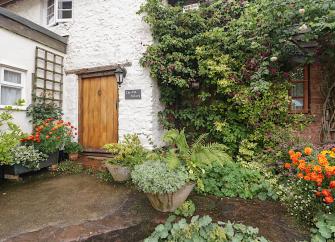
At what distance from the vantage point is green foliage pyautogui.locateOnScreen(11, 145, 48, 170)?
15.0 ft

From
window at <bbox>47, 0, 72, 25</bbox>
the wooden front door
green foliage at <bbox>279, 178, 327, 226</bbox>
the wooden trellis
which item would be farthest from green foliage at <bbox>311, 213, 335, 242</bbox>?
window at <bbox>47, 0, 72, 25</bbox>

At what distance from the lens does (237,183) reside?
13.2ft

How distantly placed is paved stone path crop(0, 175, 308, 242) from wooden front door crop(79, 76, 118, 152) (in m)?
1.96

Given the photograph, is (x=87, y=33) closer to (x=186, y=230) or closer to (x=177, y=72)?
(x=177, y=72)

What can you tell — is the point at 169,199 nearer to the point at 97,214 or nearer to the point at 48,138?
the point at 97,214

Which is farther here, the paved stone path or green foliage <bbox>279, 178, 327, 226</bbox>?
green foliage <bbox>279, 178, 327, 226</bbox>

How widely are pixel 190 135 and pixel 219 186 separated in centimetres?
192

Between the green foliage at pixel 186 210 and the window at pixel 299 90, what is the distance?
3666 millimetres

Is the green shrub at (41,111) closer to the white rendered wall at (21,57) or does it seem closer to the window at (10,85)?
the white rendered wall at (21,57)

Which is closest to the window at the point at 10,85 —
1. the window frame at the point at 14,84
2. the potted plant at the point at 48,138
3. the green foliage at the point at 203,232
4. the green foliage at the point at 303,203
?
the window frame at the point at 14,84

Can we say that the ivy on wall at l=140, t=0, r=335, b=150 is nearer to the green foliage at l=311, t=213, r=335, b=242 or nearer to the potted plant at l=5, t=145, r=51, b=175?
the green foliage at l=311, t=213, r=335, b=242

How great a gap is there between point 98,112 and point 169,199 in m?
3.85

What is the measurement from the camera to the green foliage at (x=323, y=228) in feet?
8.70

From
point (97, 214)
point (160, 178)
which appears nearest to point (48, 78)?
point (97, 214)
